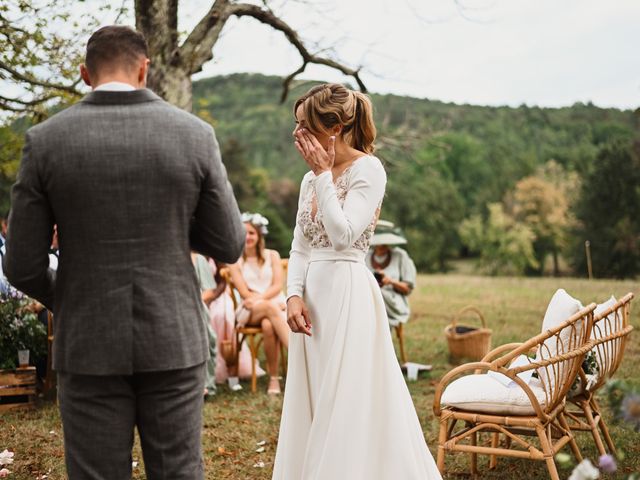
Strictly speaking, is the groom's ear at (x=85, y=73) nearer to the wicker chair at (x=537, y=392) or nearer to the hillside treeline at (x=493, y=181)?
the wicker chair at (x=537, y=392)

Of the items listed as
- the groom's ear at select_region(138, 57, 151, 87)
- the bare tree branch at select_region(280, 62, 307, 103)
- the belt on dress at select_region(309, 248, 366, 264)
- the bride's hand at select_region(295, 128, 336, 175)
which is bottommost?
the belt on dress at select_region(309, 248, 366, 264)

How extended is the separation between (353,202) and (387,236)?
5487 millimetres

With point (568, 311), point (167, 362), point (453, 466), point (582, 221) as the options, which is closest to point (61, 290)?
point (167, 362)

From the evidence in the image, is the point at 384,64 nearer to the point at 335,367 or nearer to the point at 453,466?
the point at 453,466

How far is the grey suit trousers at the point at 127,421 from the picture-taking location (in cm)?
229

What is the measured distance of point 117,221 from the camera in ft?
7.21

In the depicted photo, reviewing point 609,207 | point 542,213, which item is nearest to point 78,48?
point 609,207

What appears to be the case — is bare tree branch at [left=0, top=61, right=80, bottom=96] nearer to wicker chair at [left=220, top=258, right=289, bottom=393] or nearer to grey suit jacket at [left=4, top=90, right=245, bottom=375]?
wicker chair at [left=220, top=258, right=289, bottom=393]

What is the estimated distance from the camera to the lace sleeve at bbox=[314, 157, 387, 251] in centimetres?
333

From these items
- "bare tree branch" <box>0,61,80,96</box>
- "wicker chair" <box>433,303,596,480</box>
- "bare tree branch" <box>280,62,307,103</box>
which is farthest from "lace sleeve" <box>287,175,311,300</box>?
"bare tree branch" <box>280,62,307,103</box>

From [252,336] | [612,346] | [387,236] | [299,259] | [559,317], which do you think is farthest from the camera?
[387,236]

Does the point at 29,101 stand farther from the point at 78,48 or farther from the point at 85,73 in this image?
the point at 85,73

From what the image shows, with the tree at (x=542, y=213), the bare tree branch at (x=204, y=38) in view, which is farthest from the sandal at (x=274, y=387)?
the tree at (x=542, y=213)

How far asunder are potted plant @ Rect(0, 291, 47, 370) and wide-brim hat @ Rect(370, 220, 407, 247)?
12.2ft
